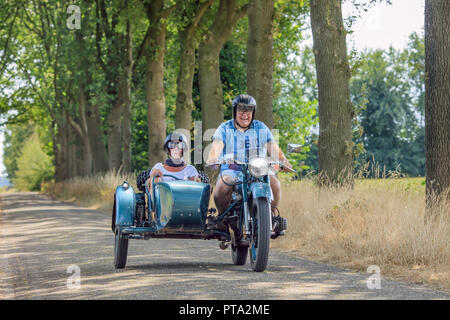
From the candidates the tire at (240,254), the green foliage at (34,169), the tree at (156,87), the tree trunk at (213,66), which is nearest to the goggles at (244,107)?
the tire at (240,254)

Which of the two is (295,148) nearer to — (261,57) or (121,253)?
(121,253)

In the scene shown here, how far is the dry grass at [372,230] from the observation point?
377 inches

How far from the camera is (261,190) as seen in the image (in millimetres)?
8539

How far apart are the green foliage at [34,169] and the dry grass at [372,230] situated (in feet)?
228

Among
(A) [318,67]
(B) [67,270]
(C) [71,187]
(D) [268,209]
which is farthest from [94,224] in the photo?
(C) [71,187]

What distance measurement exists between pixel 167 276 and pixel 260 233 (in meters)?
1.19

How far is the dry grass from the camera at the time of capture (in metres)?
9.57

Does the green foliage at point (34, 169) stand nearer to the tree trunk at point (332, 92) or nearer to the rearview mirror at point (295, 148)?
the tree trunk at point (332, 92)

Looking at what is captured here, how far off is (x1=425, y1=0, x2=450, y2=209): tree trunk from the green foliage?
7185cm

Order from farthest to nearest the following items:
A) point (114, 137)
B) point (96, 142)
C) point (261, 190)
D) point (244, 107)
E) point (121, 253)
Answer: point (96, 142) → point (114, 137) → point (121, 253) → point (244, 107) → point (261, 190)

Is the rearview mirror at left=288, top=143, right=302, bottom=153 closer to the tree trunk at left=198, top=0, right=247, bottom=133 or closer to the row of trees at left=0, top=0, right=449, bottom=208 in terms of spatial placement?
the row of trees at left=0, top=0, right=449, bottom=208

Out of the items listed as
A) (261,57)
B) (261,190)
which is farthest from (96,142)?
(261,190)

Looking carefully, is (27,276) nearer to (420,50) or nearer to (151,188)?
(151,188)

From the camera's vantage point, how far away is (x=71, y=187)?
38000 mm
